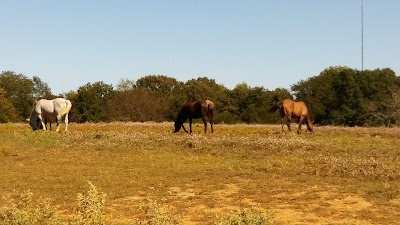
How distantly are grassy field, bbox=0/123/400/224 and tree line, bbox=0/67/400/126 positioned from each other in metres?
35.2

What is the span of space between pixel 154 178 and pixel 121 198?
3.09m

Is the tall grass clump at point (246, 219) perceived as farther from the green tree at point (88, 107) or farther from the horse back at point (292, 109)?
the green tree at point (88, 107)

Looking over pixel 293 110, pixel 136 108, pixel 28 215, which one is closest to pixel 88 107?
pixel 136 108

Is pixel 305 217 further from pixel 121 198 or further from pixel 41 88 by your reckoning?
pixel 41 88

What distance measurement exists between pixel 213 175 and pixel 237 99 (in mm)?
74024

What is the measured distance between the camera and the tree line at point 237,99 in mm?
69312

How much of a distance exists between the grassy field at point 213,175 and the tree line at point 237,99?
115ft

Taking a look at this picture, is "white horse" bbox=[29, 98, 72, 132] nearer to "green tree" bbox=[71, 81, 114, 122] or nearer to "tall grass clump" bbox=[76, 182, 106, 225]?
"tall grass clump" bbox=[76, 182, 106, 225]

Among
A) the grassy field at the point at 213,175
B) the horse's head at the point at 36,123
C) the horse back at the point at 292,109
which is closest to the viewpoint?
the grassy field at the point at 213,175

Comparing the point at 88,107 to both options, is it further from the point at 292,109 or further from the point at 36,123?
the point at 292,109

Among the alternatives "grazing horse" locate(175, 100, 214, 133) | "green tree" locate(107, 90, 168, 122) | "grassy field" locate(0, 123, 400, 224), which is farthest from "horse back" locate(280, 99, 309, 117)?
"green tree" locate(107, 90, 168, 122)

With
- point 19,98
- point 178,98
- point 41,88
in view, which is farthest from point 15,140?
point 41,88

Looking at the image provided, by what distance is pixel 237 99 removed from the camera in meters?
90.4

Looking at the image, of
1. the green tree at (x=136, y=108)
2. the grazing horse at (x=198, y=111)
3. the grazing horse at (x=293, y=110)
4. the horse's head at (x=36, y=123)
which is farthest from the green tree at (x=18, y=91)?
the grazing horse at (x=293, y=110)
